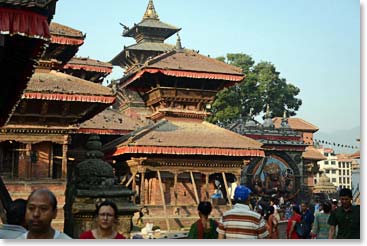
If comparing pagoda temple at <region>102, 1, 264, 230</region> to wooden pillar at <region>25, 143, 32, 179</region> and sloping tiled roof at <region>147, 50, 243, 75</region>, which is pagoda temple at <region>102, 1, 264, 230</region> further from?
wooden pillar at <region>25, 143, 32, 179</region>

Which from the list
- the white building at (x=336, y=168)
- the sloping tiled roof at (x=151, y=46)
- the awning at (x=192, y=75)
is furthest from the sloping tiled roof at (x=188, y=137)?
the white building at (x=336, y=168)

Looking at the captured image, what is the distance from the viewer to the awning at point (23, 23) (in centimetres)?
593

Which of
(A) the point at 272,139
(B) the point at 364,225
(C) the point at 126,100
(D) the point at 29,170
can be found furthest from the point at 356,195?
(C) the point at 126,100

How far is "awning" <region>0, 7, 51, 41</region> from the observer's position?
19.5 feet

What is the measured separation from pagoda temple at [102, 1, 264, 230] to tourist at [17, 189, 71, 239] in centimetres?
1203

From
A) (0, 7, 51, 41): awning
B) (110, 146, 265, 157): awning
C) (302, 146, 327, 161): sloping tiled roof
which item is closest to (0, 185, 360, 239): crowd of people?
(0, 7, 51, 41): awning

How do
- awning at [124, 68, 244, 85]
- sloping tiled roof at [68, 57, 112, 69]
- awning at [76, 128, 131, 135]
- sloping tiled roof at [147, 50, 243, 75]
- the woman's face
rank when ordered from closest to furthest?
the woman's face
awning at [124, 68, 244, 85]
sloping tiled roof at [147, 50, 243, 75]
awning at [76, 128, 131, 135]
sloping tiled roof at [68, 57, 112, 69]

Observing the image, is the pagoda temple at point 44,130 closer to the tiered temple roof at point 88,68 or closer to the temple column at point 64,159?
the temple column at point 64,159

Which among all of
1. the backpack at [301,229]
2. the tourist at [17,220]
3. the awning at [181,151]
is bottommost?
the backpack at [301,229]

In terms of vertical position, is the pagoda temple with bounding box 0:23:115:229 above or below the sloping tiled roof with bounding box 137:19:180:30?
below

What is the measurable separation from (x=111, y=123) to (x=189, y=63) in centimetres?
391

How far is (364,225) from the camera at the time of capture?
636cm

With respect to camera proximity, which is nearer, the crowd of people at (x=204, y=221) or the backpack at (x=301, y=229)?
the crowd of people at (x=204, y=221)

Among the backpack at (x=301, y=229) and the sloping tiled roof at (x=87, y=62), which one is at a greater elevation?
the sloping tiled roof at (x=87, y=62)
